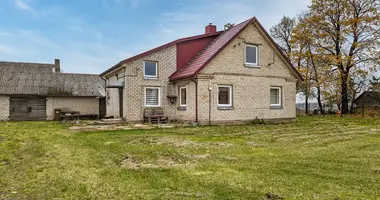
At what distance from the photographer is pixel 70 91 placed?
941 inches

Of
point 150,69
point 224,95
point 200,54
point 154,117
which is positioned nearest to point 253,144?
point 224,95

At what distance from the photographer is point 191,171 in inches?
211

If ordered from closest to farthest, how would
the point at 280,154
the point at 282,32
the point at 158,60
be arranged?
the point at 280,154 → the point at 158,60 → the point at 282,32

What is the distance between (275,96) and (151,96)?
787 centimetres

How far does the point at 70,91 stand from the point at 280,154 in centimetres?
2098

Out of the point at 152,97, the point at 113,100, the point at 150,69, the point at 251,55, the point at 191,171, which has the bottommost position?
the point at 191,171

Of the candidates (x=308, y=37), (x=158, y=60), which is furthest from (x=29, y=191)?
(x=308, y=37)

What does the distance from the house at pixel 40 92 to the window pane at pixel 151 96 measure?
932cm

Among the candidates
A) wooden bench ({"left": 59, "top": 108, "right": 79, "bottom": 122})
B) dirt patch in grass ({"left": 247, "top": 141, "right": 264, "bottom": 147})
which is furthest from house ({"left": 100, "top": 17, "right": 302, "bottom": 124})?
dirt patch in grass ({"left": 247, "top": 141, "right": 264, "bottom": 147})

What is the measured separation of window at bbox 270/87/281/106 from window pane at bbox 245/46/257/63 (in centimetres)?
231

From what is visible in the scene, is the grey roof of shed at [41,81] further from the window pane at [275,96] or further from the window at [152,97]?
the window pane at [275,96]

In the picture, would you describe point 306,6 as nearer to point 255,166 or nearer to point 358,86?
point 358,86

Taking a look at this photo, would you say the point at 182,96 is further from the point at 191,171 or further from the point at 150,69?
the point at 191,171

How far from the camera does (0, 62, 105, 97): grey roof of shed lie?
22.7 meters
